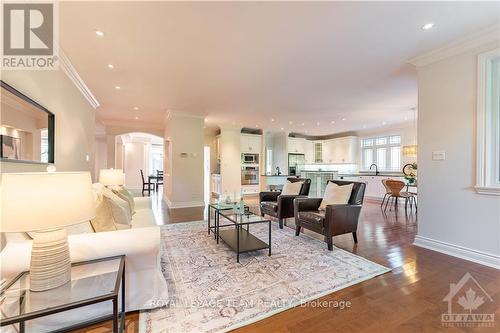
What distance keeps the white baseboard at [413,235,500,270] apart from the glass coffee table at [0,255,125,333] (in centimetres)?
360

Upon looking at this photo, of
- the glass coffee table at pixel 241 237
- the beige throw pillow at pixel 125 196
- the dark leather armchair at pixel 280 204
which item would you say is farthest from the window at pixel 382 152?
the beige throw pillow at pixel 125 196

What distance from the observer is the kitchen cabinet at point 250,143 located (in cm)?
836

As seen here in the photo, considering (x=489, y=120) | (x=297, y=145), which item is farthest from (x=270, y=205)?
(x=297, y=145)

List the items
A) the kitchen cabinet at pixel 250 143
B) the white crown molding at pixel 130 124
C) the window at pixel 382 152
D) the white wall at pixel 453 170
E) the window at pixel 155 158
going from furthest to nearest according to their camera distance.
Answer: the window at pixel 155 158, the kitchen cabinet at pixel 250 143, the window at pixel 382 152, the white crown molding at pixel 130 124, the white wall at pixel 453 170

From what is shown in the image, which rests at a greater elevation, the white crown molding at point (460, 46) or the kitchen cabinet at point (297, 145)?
the white crown molding at point (460, 46)

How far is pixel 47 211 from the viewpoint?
103 cm

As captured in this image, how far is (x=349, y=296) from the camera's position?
6.21 feet

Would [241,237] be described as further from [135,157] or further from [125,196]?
[135,157]

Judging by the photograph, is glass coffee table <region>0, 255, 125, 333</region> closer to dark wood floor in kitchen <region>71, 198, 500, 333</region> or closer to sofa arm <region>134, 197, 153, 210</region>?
dark wood floor in kitchen <region>71, 198, 500, 333</region>

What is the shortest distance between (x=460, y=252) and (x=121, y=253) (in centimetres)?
368

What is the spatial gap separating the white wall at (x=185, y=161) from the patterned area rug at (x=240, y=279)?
8.81ft

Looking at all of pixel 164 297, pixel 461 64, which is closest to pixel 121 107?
pixel 164 297

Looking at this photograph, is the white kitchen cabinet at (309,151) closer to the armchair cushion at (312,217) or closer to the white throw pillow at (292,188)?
the white throw pillow at (292,188)

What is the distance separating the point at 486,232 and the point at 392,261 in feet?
3.55
